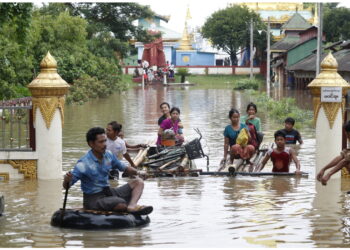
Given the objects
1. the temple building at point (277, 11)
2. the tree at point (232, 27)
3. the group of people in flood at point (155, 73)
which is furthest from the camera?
the temple building at point (277, 11)

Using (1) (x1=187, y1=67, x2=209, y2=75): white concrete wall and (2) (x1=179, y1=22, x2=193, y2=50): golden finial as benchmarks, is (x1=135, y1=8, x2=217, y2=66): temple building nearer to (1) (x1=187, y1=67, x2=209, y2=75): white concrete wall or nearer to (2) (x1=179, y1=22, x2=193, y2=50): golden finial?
(2) (x1=179, y1=22, x2=193, y2=50): golden finial

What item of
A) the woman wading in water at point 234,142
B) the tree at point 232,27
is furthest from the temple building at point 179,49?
the woman wading in water at point 234,142

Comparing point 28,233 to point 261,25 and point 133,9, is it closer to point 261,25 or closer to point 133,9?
point 133,9

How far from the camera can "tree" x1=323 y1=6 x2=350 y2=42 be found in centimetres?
7494

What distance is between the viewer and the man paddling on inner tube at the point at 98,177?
10227 millimetres

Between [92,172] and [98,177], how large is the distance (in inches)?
4.4

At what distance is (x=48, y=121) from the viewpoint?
14812mm

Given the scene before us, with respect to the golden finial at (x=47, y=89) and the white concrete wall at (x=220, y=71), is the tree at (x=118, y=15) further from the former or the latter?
the golden finial at (x=47, y=89)

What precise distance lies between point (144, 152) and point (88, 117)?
14854 millimetres

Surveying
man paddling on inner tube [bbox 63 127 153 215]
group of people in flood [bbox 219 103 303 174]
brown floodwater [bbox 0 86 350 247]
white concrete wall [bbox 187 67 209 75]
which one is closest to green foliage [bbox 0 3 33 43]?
brown floodwater [bbox 0 86 350 247]

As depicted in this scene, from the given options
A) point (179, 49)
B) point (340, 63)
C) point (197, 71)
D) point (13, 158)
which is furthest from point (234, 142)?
point (179, 49)

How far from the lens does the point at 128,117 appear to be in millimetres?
32438

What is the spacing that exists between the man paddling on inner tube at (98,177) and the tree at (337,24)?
6642cm

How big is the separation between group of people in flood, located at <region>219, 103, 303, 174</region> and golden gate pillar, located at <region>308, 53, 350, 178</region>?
1.75ft
